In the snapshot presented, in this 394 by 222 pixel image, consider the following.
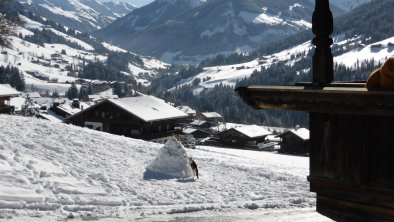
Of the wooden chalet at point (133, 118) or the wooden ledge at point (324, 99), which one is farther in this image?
the wooden chalet at point (133, 118)

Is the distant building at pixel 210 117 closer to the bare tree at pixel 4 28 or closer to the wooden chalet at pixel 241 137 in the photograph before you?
the wooden chalet at pixel 241 137

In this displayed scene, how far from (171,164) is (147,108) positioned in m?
38.0

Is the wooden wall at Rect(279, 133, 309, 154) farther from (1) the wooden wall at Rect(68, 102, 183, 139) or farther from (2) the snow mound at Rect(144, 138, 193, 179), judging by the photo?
(2) the snow mound at Rect(144, 138, 193, 179)

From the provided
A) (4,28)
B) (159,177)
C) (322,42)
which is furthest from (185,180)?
(322,42)

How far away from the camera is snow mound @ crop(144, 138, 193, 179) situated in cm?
2544

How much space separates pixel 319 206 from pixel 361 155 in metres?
0.76

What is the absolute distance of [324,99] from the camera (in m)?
4.23

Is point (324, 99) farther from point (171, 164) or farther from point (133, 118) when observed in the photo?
point (133, 118)

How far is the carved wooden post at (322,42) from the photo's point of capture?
476 centimetres

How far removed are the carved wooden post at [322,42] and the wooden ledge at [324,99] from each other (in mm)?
201

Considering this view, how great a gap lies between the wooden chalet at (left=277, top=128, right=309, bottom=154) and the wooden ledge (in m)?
72.6

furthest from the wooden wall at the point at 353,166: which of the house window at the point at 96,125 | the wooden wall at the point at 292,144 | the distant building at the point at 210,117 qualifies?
the distant building at the point at 210,117

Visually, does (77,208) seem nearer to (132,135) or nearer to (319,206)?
(319,206)

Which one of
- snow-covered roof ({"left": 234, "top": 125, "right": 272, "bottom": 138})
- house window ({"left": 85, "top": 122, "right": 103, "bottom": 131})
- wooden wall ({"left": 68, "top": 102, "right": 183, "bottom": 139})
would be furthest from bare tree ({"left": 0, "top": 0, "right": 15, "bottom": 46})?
snow-covered roof ({"left": 234, "top": 125, "right": 272, "bottom": 138})
